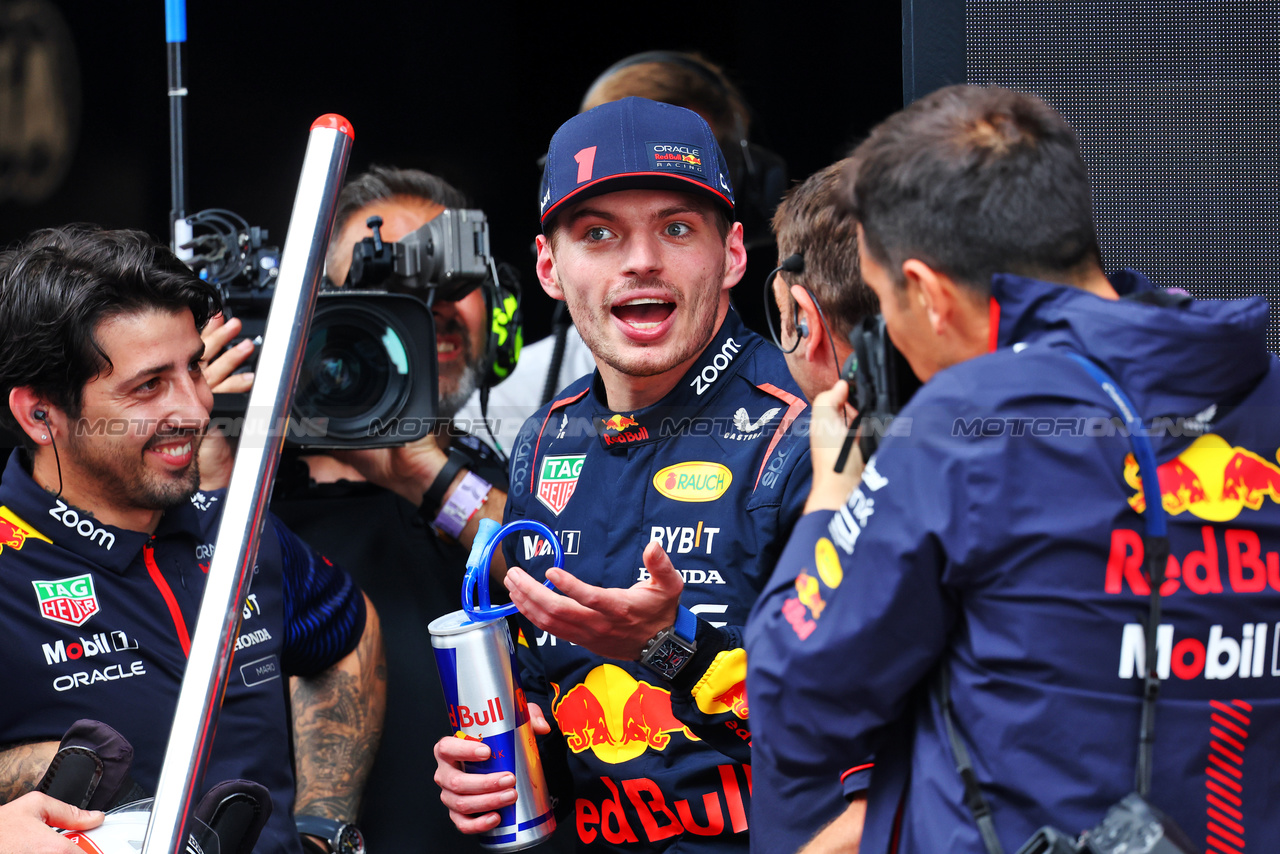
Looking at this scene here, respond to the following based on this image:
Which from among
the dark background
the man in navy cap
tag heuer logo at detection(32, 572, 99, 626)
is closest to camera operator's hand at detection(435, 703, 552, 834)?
the man in navy cap

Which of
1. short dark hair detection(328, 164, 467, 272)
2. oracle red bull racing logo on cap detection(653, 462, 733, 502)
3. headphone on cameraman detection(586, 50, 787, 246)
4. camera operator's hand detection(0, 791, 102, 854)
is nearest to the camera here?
Result: camera operator's hand detection(0, 791, 102, 854)

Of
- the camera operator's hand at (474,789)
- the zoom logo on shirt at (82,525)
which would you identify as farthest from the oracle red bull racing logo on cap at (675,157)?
the zoom logo on shirt at (82,525)

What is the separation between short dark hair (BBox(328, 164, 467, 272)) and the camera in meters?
2.49

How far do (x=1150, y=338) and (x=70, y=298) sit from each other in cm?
144

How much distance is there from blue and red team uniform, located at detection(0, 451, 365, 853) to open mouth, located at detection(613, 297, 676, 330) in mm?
674

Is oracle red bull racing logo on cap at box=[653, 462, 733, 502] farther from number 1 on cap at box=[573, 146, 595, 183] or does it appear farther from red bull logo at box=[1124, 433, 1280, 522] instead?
red bull logo at box=[1124, 433, 1280, 522]

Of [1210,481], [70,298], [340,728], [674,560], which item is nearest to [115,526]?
[70,298]

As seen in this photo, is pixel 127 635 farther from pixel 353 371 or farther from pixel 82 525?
pixel 353 371

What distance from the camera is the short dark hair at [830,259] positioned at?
1.25 meters

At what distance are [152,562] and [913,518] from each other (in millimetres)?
1190

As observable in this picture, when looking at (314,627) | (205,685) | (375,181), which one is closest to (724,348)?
(314,627)

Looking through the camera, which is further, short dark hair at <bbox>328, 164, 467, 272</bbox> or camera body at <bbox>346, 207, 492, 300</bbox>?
short dark hair at <bbox>328, 164, 467, 272</bbox>

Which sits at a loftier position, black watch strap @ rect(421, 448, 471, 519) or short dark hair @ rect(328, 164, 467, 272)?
short dark hair @ rect(328, 164, 467, 272)

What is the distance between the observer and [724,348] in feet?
5.07
